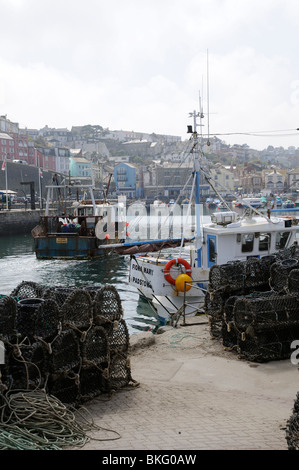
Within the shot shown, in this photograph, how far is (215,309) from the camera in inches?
452

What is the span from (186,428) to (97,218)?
2577cm

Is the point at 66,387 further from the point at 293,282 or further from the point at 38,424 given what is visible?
the point at 293,282

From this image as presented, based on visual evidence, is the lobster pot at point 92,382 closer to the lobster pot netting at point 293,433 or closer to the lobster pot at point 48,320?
the lobster pot at point 48,320

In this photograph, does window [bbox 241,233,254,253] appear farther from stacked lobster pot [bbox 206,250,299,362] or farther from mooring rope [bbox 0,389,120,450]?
mooring rope [bbox 0,389,120,450]

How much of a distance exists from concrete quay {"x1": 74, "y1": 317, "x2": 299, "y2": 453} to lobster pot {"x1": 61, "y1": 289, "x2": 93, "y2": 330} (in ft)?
3.88

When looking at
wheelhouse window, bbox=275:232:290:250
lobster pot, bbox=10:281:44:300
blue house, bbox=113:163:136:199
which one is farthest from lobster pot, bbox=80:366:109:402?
blue house, bbox=113:163:136:199

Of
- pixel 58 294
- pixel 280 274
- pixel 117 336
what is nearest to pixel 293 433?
pixel 117 336

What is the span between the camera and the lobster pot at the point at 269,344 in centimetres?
945

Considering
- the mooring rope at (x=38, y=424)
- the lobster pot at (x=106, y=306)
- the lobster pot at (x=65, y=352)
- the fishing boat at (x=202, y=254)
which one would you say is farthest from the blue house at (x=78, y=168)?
the mooring rope at (x=38, y=424)

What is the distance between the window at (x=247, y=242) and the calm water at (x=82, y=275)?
3.99m

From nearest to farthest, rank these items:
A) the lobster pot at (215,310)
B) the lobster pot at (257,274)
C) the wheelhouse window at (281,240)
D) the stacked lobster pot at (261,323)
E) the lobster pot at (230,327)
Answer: the stacked lobster pot at (261,323)
the lobster pot at (230,327)
the lobster pot at (215,310)
the lobster pot at (257,274)
the wheelhouse window at (281,240)

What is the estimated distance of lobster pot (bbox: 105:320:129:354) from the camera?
326 inches

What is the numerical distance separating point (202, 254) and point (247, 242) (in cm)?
160
